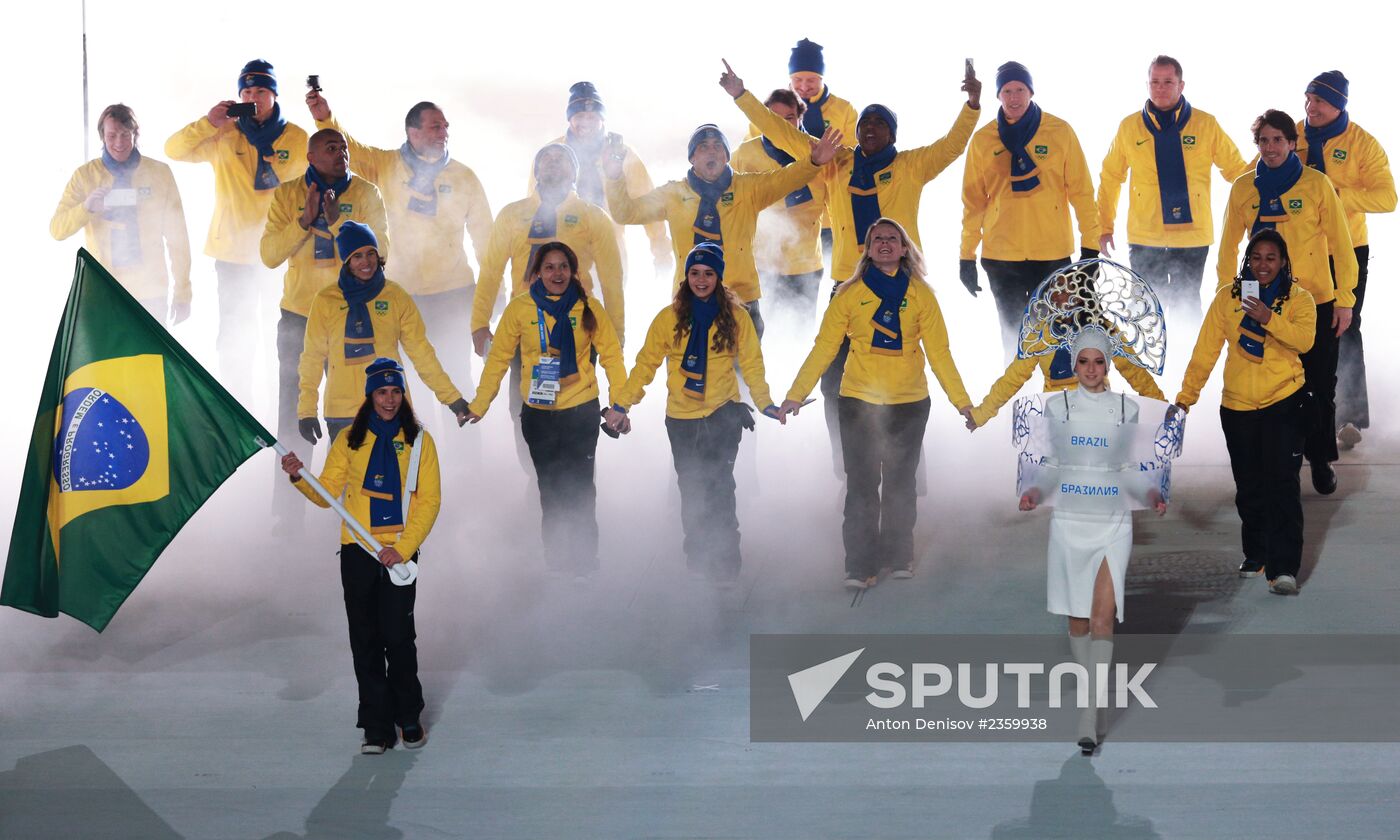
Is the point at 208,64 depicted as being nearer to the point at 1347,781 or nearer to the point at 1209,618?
the point at 1209,618

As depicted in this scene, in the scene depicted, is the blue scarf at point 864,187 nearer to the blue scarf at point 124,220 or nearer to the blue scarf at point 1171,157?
the blue scarf at point 1171,157

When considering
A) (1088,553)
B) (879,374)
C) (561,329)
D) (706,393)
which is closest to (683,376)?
(706,393)

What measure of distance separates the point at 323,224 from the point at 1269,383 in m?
4.92

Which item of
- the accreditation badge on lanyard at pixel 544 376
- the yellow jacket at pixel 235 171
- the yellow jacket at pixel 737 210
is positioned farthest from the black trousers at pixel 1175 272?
the yellow jacket at pixel 235 171

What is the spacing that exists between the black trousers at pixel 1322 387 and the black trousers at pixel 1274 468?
456 millimetres

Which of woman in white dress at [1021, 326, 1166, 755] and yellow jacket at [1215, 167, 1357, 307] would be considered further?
yellow jacket at [1215, 167, 1357, 307]

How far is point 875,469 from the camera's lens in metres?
9.30

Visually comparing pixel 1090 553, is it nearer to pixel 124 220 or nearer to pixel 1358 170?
pixel 1358 170

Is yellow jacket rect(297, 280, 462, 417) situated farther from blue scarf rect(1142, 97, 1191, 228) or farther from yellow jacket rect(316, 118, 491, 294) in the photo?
blue scarf rect(1142, 97, 1191, 228)

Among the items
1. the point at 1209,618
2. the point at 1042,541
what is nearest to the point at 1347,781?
the point at 1209,618

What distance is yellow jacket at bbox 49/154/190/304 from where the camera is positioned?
11172 mm

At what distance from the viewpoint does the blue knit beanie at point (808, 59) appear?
11.1 m

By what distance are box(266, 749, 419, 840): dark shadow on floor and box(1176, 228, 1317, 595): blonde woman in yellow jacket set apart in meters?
3.96

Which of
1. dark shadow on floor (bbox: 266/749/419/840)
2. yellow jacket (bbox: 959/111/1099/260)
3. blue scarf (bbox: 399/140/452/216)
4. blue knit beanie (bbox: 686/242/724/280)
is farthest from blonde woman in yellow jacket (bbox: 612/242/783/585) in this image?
dark shadow on floor (bbox: 266/749/419/840)
